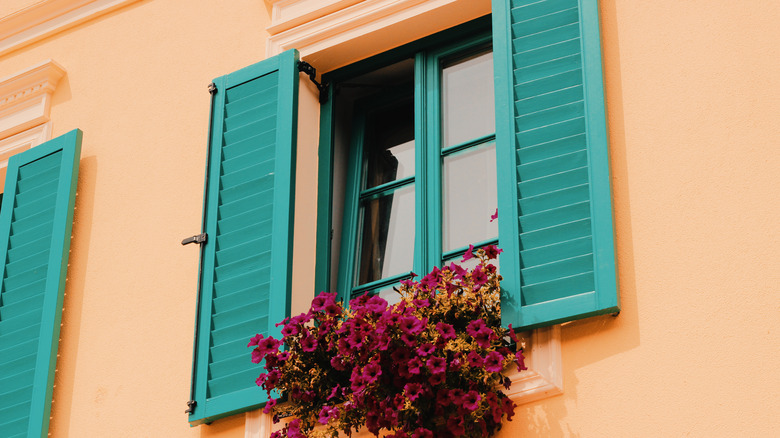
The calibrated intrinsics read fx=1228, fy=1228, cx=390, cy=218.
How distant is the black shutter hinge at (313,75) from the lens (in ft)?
18.5

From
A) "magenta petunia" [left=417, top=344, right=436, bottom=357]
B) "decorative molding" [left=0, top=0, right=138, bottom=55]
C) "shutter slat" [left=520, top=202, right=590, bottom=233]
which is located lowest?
"magenta petunia" [left=417, top=344, right=436, bottom=357]

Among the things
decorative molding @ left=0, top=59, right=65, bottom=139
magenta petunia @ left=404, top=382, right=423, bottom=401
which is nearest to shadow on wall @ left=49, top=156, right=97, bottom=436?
decorative molding @ left=0, top=59, right=65, bottom=139

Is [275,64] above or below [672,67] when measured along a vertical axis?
above

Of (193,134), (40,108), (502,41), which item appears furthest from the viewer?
(40,108)

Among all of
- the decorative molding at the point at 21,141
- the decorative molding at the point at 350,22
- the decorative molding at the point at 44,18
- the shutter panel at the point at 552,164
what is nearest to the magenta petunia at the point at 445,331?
the shutter panel at the point at 552,164

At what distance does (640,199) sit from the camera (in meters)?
4.44

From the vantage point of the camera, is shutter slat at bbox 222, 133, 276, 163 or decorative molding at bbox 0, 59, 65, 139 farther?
decorative molding at bbox 0, 59, 65, 139

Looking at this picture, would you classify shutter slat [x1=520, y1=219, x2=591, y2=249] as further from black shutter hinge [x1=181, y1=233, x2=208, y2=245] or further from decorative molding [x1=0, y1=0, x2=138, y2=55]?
decorative molding [x1=0, y1=0, x2=138, y2=55]

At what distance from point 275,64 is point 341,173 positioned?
0.58 meters

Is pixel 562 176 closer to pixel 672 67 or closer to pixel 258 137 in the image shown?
A: pixel 672 67

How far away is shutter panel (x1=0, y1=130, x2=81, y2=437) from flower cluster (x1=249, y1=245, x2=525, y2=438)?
50.7 inches

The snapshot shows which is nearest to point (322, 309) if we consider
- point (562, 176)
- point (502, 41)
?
point (562, 176)

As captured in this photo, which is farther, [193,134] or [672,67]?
[193,134]

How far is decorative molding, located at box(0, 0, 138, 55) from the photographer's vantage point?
6.68 metres
